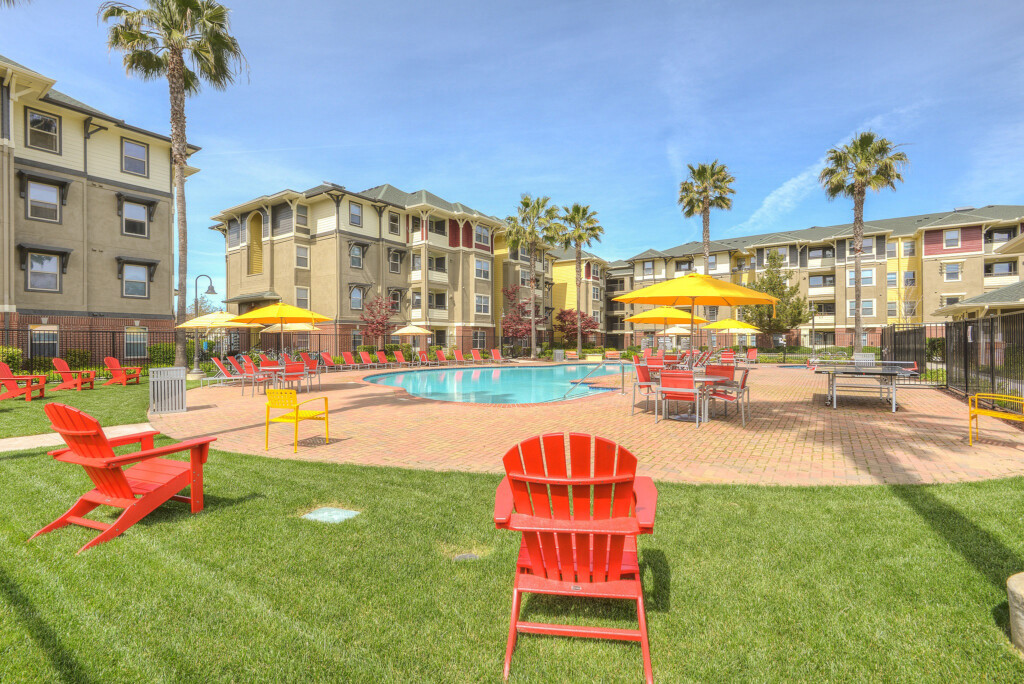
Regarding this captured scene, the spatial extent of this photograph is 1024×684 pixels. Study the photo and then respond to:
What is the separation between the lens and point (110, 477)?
4184 millimetres

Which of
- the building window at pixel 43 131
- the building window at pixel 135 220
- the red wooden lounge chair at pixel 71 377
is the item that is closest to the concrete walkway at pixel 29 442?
the red wooden lounge chair at pixel 71 377

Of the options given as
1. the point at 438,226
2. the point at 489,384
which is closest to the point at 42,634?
the point at 489,384

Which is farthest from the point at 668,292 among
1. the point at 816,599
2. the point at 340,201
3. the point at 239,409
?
the point at 340,201

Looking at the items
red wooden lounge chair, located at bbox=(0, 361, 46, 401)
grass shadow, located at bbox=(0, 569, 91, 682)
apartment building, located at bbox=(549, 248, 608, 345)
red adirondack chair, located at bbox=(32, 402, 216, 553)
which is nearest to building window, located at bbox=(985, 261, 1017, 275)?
apartment building, located at bbox=(549, 248, 608, 345)

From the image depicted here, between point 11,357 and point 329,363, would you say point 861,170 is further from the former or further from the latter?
point 11,357

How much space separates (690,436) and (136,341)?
27858 mm

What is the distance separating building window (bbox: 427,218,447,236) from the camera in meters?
38.3

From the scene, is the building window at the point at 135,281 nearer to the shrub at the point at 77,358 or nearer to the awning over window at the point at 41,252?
the awning over window at the point at 41,252

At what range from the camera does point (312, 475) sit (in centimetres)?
602

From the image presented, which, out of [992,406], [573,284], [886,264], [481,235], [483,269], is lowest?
[992,406]

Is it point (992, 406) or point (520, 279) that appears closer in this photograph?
point (992, 406)

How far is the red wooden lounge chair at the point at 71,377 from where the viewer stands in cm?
1435

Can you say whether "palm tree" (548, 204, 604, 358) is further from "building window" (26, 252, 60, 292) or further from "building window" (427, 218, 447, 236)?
"building window" (26, 252, 60, 292)

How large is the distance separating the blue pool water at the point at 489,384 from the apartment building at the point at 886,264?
31.9 m
